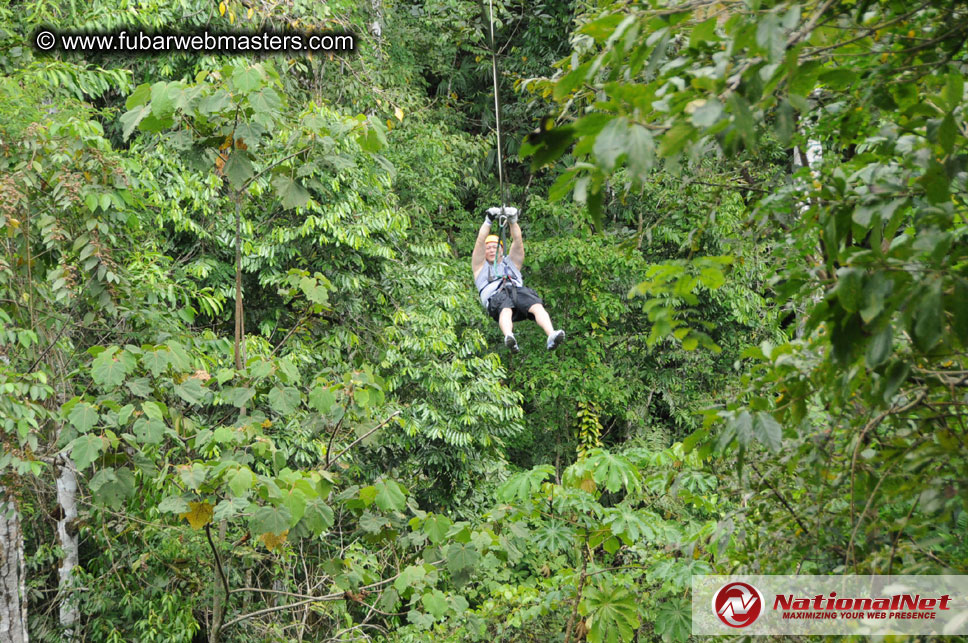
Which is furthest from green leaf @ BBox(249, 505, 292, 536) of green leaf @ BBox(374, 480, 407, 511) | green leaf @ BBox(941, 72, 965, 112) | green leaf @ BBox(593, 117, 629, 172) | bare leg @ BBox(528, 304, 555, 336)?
bare leg @ BBox(528, 304, 555, 336)

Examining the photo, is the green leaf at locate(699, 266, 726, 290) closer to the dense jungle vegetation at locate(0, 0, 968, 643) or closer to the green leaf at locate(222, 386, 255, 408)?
the dense jungle vegetation at locate(0, 0, 968, 643)

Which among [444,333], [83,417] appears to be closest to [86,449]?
[83,417]

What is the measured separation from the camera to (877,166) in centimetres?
172

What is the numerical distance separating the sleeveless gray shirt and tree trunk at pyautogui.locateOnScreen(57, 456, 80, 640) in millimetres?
3132

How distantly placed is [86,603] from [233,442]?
4141 millimetres

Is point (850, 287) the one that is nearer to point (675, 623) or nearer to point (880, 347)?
point (880, 347)

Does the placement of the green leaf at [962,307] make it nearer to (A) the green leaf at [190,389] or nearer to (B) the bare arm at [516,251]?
(A) the green leaf at [190,389]

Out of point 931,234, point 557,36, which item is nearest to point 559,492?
point 931,234

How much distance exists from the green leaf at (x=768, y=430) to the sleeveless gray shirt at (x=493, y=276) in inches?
151

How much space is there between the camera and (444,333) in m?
8.42

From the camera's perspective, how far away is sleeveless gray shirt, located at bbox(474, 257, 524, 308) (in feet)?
18.4

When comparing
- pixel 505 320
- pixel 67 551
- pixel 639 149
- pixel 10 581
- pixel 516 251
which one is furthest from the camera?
pixel 67 551

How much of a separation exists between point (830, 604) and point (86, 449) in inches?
86.9
